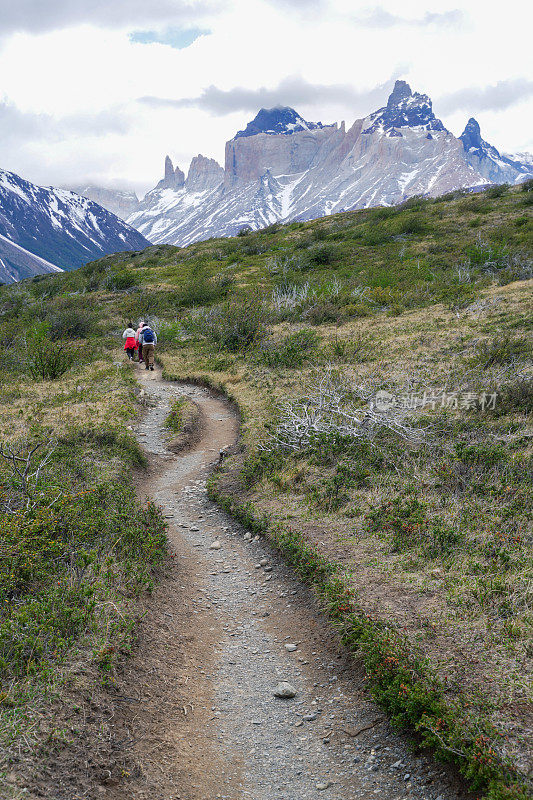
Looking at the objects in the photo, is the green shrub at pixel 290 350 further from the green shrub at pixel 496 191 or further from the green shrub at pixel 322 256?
the green shrub at pixel 496 191

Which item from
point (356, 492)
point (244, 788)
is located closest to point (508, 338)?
point (356, 492)

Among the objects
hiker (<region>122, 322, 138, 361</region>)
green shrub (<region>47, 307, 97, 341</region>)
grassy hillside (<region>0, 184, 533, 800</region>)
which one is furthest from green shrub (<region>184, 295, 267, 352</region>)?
green shrub (<region>47, 307, 97, 341</region>)

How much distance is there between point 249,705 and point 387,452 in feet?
17.4

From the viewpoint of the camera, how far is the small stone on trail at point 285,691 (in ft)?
15.8

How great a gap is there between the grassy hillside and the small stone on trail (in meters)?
0.78

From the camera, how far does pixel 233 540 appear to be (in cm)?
816

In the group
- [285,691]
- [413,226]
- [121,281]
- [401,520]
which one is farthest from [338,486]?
[413,226]

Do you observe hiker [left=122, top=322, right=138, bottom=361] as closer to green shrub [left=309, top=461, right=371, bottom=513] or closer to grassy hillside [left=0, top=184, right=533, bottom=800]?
grassy hillside [left=0, top=184, right=533, bottom=800]

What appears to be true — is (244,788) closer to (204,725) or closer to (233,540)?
A: (204,725)

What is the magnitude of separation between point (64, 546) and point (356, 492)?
4.59 meters

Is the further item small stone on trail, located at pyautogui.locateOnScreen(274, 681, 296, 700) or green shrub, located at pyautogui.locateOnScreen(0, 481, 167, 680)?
small stone on trail, located at pyautogui.locateOnScreen(274, 681, 296, 700)

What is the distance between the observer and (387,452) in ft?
29.3

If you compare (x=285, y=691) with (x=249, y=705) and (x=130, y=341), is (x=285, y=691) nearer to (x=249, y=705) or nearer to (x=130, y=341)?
(x=249, y=705)

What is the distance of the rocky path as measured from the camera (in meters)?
3.79
